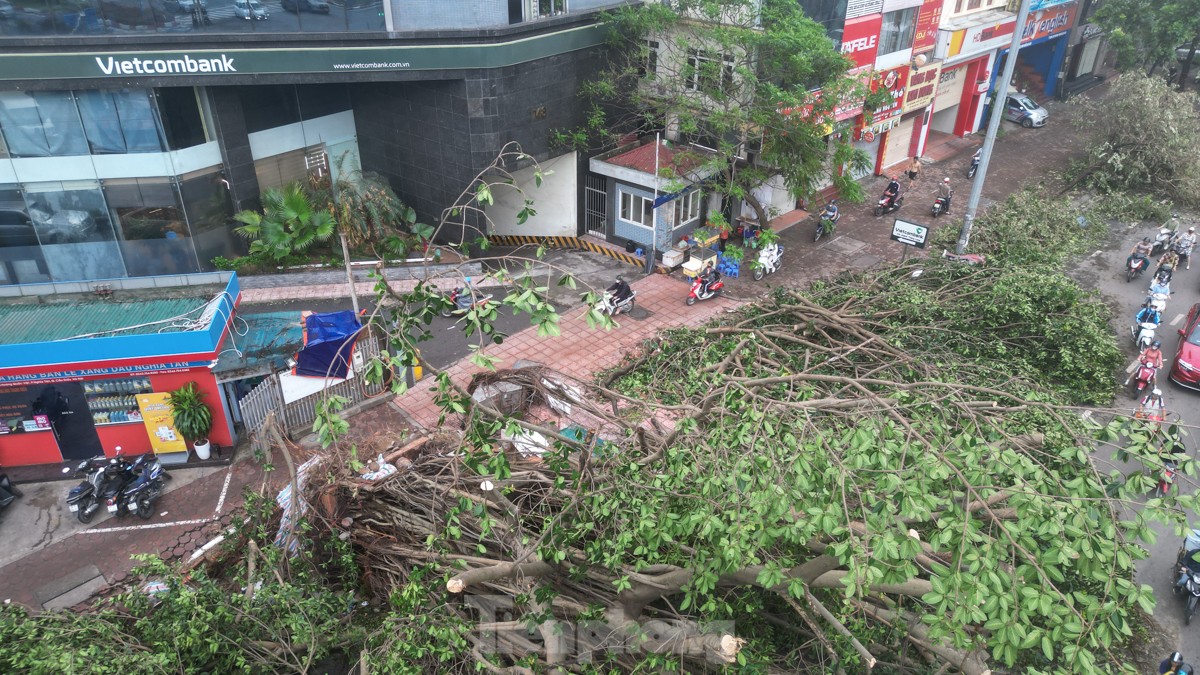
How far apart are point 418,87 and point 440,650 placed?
1614 cm

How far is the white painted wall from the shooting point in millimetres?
22203

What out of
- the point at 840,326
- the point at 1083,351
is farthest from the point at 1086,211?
the point at 840,326

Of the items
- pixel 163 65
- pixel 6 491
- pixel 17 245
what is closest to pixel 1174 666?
pixel 6 491

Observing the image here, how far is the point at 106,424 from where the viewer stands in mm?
13805

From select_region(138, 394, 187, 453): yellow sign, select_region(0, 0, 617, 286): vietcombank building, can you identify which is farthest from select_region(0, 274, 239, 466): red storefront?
select_region(0, 0, 617, 286): vietcombank building

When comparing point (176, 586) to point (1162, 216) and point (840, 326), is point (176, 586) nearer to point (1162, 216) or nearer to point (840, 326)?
point (840, 326)

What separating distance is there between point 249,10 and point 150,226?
581 cm

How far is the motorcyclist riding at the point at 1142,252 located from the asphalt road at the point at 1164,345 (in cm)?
49

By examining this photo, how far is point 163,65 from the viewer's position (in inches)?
691

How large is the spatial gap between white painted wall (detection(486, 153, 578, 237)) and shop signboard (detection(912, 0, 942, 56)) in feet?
42.1

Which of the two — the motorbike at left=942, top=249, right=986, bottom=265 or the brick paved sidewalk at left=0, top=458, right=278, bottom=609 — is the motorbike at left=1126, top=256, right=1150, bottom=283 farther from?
the brick paved sidewalk at left=0, top=458, right=278, bottom=609

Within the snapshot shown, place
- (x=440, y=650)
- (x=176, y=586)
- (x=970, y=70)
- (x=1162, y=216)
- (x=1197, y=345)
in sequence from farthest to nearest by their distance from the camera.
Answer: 1. (x=970, y=70)
2. (x=1162, y=216)
3. (x=1197, y=345)
4. (x=176, y=586)
5. (x=440, y=650)

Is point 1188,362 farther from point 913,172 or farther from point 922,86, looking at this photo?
point 922,86

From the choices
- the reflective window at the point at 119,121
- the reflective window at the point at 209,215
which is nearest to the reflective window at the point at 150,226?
the reflective window at the point at 209,215
